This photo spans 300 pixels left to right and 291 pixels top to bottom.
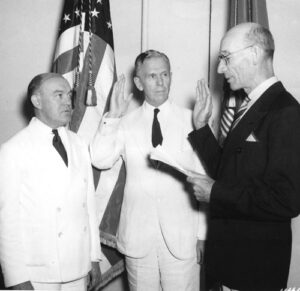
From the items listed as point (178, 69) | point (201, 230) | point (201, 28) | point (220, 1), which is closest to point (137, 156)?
point (201, 230)

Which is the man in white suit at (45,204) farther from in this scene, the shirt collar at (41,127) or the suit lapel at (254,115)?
the suit lapel at (254,115)

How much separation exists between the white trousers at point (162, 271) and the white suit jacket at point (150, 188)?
0.05 metres

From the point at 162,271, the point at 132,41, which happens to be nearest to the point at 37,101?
the point at 162,271

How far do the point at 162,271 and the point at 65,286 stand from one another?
61 cm

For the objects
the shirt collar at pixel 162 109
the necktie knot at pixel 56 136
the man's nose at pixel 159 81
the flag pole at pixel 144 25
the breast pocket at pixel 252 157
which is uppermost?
the flag pole at pixel 144 25

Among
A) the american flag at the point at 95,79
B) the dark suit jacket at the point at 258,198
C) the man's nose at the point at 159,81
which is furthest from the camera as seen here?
the american flag at the point at 95,79

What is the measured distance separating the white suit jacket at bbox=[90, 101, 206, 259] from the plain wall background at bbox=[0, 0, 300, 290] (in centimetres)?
91

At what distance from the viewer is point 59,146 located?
7.01 feet

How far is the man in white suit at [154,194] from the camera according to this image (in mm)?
2307

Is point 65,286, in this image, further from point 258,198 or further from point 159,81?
point 159,81

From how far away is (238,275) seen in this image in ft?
6.00

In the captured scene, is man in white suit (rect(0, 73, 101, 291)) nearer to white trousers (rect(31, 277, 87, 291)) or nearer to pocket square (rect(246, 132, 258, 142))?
white trousers (rect(31, 277, 87, 291))

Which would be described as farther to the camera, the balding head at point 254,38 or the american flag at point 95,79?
the american flag at point 95,79

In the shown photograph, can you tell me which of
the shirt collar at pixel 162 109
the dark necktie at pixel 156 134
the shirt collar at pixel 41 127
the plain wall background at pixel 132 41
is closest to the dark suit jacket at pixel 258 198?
the dark necktie at pixel 156 134
